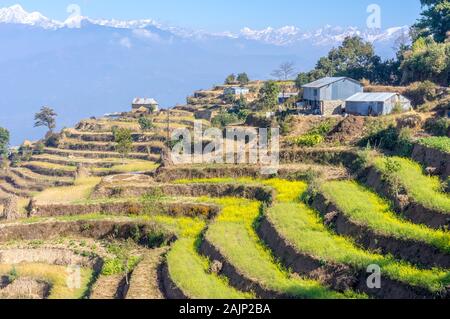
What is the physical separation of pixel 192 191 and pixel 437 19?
36888 mm

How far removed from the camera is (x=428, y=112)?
4106 centimetres

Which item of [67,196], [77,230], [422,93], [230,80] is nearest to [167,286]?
[77,230]

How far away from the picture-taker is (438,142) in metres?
31.8

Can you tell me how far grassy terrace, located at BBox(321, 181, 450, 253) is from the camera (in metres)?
22.4

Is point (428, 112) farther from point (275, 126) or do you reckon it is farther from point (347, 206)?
point (347, 206)

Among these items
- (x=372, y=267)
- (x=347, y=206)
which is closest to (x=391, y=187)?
(x=347, y=206)

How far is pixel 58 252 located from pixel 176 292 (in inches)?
525

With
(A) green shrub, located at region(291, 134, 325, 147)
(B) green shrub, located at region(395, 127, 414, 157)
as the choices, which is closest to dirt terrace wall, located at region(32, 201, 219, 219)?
(A) green shrub, located at region(291, 134, 325, 147)

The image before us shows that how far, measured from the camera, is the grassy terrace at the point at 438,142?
3056cm

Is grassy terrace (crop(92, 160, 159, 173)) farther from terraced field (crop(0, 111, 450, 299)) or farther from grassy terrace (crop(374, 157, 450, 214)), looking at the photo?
grassy terrace (crop(374, 157, 450, 214))

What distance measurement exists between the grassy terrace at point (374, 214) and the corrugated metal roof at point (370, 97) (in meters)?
15.2

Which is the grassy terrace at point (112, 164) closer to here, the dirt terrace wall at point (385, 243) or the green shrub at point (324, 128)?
the green shrub at point (324, 128)

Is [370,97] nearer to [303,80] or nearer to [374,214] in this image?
[374,214]

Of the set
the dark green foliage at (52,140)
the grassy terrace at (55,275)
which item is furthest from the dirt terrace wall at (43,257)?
the dark green foliage at (52,140)
